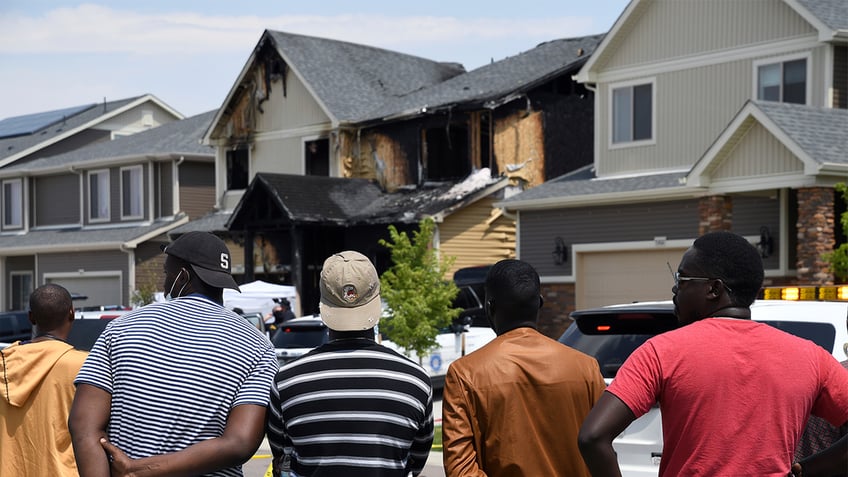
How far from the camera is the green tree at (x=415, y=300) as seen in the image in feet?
55.4

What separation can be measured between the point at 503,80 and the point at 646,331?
2358 cm

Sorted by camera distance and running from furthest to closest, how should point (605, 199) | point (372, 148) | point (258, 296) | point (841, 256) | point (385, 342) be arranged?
point (372, 148), point (258, 296), point (605, 199), point (385, 342), point (841, 256)

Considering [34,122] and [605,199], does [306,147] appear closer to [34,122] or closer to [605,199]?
[605,199]

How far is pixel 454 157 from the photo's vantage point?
3016 cm

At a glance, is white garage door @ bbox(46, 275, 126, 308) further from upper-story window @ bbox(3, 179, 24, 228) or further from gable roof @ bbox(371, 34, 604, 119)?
gable roof @ bbox(371, 34, 604, 119)

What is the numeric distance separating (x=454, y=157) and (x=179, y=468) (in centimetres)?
2645

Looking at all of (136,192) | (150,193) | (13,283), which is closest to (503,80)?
(150,193)

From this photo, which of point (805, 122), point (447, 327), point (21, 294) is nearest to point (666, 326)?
point (447, 327)

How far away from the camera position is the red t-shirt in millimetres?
3525

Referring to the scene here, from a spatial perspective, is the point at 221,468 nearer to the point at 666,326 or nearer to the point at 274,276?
the point at 666,326

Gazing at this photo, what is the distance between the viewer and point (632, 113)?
24.3m

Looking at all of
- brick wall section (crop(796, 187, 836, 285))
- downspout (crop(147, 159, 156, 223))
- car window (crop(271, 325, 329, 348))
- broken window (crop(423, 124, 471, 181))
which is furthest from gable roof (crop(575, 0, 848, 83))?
downspout (crop(147, 159, 156, 223))

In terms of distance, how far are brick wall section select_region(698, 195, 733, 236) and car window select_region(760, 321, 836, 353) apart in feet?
42.3

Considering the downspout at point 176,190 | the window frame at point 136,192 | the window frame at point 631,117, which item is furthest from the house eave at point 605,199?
the window frame at point 136,192
